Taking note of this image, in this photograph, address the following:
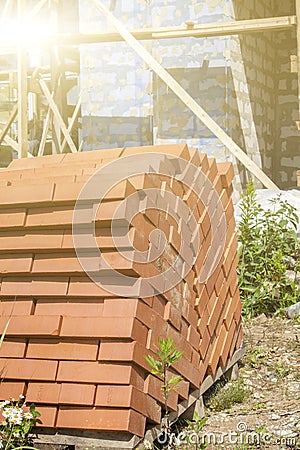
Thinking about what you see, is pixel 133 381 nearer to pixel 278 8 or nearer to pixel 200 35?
pixel 200 35

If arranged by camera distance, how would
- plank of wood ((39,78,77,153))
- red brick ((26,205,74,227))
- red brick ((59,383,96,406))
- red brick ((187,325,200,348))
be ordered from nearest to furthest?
red brick ((59,383,96,406)), red brick ((26,205,74,227)), red brick ((187,325,200,348)), plank of wood ((39,78,77,153))

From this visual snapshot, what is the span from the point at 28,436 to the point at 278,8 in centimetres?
960

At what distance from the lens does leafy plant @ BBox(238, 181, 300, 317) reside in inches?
245

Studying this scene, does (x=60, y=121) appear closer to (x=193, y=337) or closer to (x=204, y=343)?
(x=204, y=343)

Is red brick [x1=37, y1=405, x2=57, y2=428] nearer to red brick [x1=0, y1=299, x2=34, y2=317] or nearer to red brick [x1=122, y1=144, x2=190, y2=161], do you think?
red brick [x1=0, y1=299, x2=34, y2=317]

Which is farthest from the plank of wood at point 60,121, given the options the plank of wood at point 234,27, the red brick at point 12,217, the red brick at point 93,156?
the red brick at point 12,217

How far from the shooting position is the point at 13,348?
10.7ft

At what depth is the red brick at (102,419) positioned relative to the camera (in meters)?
2.95

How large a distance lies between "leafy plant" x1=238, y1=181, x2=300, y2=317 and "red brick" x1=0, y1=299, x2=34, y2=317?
316cm

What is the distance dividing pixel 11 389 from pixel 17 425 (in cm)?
21

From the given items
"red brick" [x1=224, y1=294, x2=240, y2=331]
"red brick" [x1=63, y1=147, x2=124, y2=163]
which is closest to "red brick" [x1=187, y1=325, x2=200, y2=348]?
"red brick" [x1=224, y1=294, x2=240, y2=331]

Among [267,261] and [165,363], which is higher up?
[267,261]

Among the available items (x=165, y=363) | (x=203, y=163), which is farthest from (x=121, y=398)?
(x=203, y=163)

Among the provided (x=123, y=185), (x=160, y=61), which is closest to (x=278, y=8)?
(x=160, y=61)
